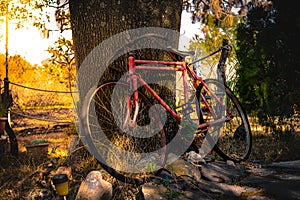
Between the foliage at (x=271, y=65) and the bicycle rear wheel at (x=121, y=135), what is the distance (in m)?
2.40

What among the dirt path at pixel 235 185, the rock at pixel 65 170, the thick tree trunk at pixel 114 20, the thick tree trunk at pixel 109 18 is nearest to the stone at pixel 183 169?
the dirt path at pixel 235 185

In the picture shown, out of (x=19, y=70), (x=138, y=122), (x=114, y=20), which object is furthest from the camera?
(x=19, y=70)

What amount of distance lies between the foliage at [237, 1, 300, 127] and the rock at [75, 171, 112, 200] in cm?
318

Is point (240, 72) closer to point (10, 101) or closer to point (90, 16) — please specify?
point (90, 16)

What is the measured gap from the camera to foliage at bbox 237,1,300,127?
17.0 feet

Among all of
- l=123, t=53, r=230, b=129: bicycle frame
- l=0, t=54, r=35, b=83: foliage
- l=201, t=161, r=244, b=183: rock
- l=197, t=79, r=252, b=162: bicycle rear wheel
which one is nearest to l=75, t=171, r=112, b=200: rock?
l=123, t=53, r=230, b=129: bicycle frame

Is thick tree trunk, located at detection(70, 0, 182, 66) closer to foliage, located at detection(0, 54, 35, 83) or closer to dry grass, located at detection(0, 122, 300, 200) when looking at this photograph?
dry grass, located at detection(0, 122, 300, 200)

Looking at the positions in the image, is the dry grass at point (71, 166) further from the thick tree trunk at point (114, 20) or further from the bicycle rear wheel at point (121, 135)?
the thick tree trunk at point (114, 20)

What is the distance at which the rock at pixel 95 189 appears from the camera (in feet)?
9.86

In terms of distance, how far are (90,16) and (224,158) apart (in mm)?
2208

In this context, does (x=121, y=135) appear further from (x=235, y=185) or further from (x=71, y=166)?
(x=235, y=185)

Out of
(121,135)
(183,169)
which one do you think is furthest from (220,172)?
(121,135)

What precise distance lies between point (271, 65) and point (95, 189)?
3584 mm

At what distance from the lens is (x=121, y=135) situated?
135 inches
